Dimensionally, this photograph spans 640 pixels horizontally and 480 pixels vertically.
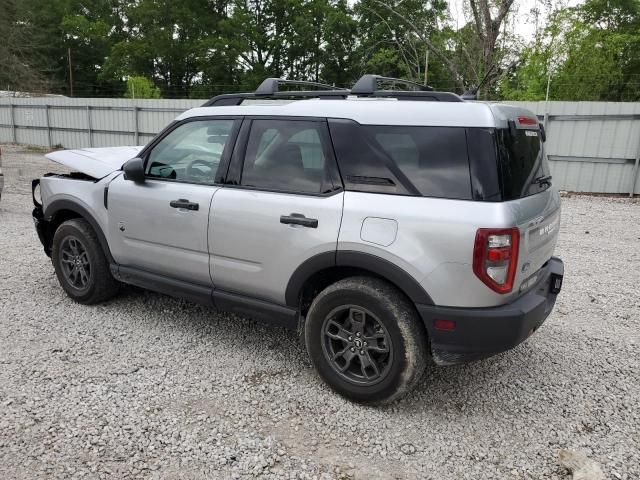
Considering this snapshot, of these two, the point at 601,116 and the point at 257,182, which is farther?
the point at 601,116

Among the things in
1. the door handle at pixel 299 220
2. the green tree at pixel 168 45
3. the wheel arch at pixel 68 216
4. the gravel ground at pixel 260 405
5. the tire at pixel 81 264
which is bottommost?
the gravel ground at pixel 260 405

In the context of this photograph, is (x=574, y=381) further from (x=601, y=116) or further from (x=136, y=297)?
(x=601, y=116)

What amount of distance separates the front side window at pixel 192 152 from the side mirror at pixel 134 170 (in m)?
0.14

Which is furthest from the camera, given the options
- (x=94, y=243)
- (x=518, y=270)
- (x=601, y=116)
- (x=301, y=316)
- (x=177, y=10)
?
(x=177, y=10)

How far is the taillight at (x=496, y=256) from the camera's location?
2641 mm

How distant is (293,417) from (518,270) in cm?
154

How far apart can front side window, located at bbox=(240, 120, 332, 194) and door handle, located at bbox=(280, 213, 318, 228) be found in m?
0.18

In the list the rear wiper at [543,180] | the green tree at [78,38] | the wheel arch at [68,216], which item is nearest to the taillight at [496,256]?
the rear wiper at [543,180]

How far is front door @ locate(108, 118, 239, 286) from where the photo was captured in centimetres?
368

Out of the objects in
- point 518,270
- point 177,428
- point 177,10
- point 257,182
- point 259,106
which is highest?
point 177,10

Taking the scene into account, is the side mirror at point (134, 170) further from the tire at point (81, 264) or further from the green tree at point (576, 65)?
the green tree at point (576, 65)

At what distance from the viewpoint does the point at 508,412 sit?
3.18m

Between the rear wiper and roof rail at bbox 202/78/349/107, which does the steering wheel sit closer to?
roof rail at bbox 202/78/349/107

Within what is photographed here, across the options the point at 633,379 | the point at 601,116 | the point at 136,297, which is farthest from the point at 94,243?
the point at 601,116
